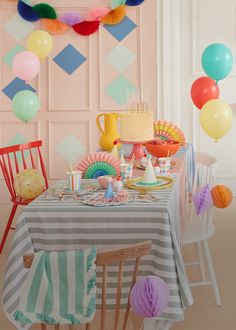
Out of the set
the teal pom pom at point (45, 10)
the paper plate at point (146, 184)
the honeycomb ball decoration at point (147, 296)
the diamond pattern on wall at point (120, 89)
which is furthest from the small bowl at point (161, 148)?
the teal pom pom at point (45, 10)

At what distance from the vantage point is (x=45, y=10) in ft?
16.4

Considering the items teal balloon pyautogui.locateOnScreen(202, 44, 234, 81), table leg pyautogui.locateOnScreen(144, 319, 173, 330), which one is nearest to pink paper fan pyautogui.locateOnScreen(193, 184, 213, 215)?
table leg pyautogui.locateOnScreen(144, 319, 173, 330)

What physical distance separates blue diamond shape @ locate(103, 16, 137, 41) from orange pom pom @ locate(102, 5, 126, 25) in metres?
0.04

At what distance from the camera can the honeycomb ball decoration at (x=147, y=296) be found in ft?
5.31

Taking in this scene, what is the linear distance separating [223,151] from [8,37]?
2221 mm

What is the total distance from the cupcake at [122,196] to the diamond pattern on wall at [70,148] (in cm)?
297

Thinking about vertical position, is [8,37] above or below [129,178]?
above

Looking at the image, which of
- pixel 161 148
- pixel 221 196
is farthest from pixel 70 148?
pixel 221 196

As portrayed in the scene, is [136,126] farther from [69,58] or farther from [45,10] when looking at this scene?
[45,10]

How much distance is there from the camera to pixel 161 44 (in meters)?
5.07

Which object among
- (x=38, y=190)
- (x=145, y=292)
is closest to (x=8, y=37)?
(x=38, y=190)

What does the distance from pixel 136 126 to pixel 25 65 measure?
1.92m

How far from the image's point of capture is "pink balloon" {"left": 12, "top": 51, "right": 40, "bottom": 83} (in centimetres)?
463

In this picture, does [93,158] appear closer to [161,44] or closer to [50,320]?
[50,320]
